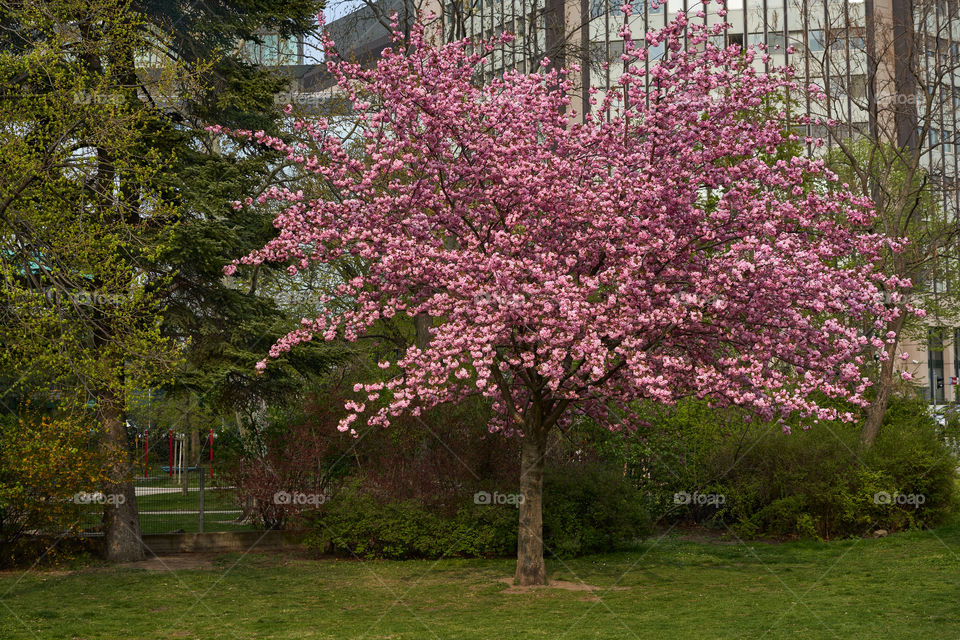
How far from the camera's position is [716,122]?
1312 centimetres

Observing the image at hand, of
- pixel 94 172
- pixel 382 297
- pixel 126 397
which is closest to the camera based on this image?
pixel 382 297

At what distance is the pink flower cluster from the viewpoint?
12.0 metres

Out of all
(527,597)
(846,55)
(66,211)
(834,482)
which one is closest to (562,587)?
(527,597)

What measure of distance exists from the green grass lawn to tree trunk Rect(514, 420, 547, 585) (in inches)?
16.4

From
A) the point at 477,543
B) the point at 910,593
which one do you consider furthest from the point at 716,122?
the point at 477,543

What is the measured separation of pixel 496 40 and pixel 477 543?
28.2 feet

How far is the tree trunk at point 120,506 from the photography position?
17.7 m

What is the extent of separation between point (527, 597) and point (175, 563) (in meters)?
7.36

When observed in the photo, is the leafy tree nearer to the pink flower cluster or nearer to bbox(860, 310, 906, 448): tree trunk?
the pink flower cluster

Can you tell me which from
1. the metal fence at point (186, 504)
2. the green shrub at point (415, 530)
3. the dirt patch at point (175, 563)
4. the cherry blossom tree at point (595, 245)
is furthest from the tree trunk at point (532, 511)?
the metal fence at point (186, 504)

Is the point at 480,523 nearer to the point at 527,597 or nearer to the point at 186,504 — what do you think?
the point at 527,597

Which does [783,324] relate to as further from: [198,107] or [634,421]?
[198,107]

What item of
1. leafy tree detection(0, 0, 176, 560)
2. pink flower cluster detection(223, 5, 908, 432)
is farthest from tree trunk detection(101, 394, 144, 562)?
pink flower cluster detection(223, 5, 908, 432)

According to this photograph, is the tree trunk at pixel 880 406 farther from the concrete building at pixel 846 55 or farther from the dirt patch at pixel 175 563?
the dirt patch at pixel 175 563
